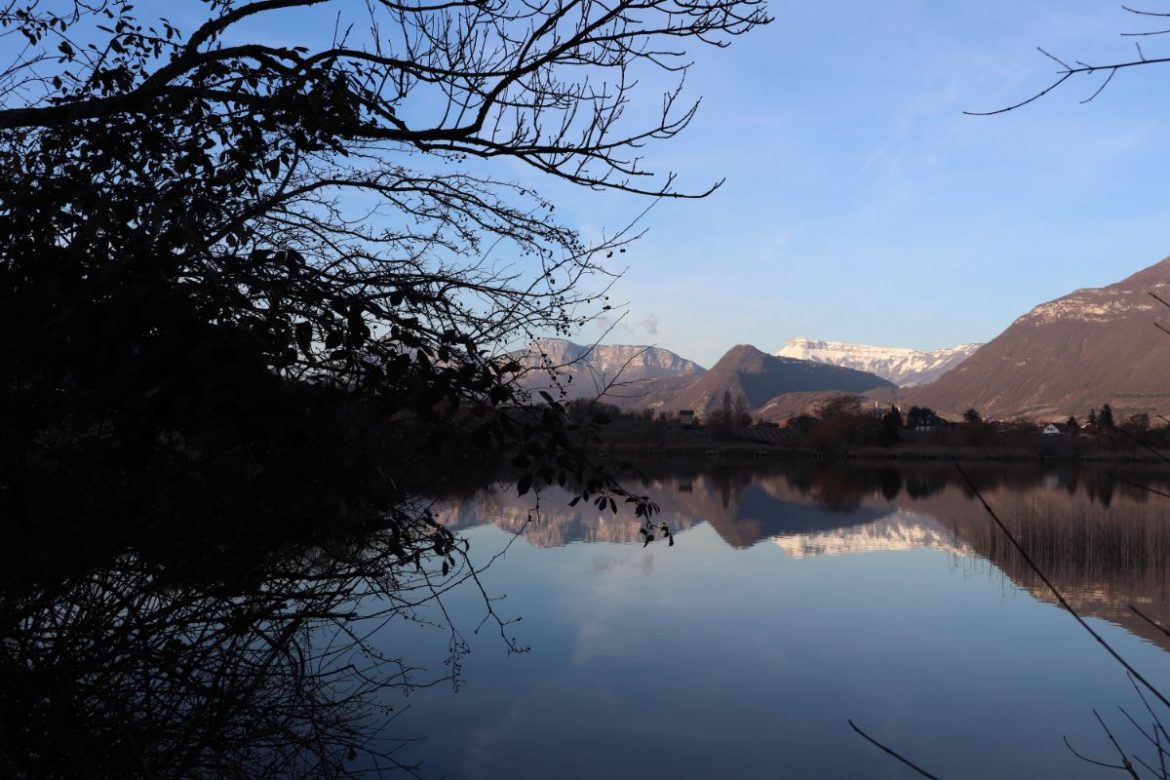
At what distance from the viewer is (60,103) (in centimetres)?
404

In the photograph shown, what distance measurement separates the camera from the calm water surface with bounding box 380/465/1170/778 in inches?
362

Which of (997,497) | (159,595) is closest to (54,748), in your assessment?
(159,595)

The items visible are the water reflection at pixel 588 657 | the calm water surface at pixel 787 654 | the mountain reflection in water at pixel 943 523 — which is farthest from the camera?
the mountain reflection in water at pixel 943 523

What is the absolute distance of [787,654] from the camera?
1300 cm

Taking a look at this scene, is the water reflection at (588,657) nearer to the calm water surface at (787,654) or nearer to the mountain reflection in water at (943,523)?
the calm water surface at (787,654)

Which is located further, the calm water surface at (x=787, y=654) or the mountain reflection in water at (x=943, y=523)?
the mountain reflection in water at (x=943, y=523)

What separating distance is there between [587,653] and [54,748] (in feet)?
31.0

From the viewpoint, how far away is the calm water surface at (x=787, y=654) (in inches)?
362

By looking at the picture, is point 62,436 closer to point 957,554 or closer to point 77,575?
point 77,575

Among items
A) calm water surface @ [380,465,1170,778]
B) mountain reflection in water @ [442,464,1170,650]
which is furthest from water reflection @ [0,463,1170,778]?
mountain reflection in water @ [442,464,1170,650]

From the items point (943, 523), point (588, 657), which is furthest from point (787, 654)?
point (943, 523)

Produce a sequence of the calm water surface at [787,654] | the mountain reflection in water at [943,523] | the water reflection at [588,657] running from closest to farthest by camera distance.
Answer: the water reflection at [588,657], the calm water surface at [787,654], the mountain reflection in water at [943,523]

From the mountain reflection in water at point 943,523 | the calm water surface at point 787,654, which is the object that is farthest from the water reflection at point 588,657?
the mountain reflection in water at point 943,523

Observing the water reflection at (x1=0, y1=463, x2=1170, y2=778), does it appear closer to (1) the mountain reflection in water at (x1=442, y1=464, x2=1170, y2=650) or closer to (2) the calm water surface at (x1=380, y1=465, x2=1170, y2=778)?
(2) the calm water surface at (x1=380, y1=465, x2=1170, y2=778)
